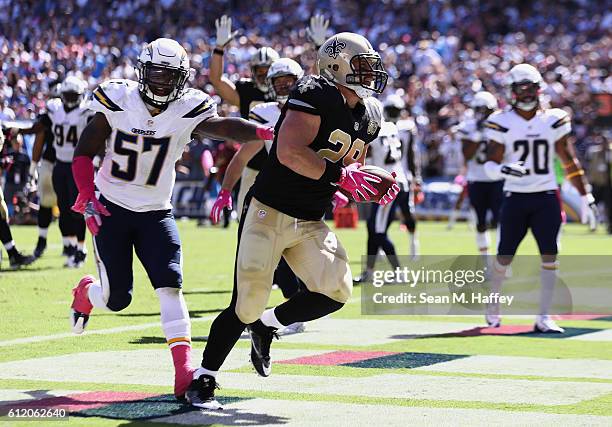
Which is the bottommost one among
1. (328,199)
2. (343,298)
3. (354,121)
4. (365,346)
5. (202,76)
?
(365,346)

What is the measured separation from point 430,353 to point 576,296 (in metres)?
3.92

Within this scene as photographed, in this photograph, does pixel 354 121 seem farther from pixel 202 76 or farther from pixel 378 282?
pixel 202 76

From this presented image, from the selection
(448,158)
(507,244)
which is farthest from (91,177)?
(448,158)

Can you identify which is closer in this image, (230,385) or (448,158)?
(230,385)

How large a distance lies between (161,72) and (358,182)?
48.6 inches

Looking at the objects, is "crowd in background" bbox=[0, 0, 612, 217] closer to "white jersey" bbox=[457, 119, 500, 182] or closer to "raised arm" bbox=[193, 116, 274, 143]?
"white jersey" bbox=[457, 119, 500, 182]

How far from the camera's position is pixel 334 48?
6.09 meters

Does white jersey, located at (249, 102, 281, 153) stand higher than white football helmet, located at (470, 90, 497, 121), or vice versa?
white football helmet, located at (470, 90, 497, 121)

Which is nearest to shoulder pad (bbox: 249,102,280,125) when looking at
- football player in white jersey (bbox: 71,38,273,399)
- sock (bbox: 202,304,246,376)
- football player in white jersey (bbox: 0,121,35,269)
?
football player in white jersey (bbox: 71,38,273,399)

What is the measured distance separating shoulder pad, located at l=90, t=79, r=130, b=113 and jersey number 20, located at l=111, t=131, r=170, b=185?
15 cm

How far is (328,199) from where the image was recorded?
20.3 feet

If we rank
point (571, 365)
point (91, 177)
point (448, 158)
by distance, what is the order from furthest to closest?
point (448, 158)
point (571, 365)
point (91, 177)

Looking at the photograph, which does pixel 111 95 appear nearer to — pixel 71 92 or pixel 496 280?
pixel 496 280

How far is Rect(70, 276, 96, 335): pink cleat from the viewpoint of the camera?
6.74m
